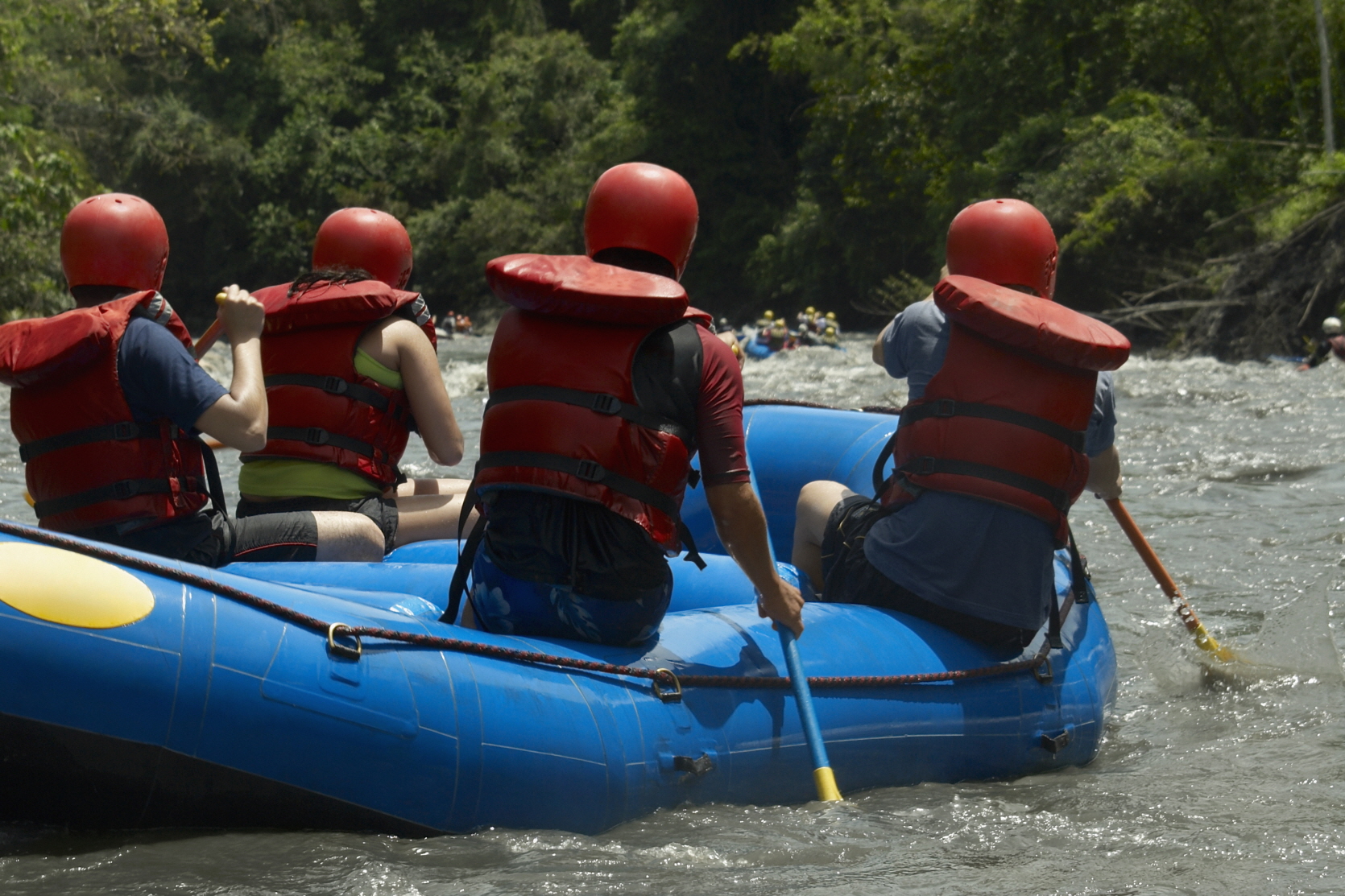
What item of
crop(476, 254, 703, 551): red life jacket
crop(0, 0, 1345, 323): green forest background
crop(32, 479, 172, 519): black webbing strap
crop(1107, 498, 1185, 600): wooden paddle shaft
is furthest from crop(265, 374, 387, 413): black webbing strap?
crop(0, 0, 1345, 323): green forest background

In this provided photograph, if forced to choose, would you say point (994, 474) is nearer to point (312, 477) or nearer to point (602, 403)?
point (602, 403)

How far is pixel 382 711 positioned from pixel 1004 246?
1785 mm

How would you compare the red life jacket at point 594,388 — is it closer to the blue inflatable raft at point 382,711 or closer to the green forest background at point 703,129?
the blue inflatable raft at point 382,711

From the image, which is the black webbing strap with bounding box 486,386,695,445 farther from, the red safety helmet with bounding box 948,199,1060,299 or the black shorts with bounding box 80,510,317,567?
the red safety helmet with bounding box 948,199,1060,299

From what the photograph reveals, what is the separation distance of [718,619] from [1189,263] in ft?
50.1

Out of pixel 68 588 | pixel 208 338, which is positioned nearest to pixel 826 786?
pixel 68 588

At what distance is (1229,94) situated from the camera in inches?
768

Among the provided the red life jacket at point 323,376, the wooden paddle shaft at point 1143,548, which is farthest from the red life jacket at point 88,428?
the wooden paddle shaft at point 1143,548

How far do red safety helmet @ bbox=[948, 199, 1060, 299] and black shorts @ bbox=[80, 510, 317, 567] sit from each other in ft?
5.65

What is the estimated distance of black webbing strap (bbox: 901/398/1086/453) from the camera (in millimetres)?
3096

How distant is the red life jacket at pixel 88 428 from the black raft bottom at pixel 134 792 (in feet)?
2.51

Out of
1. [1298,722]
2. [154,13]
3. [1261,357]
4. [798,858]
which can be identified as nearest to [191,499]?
[798,858]

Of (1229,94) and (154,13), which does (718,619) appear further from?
(1229,94)

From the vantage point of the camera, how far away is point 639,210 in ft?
8.58
